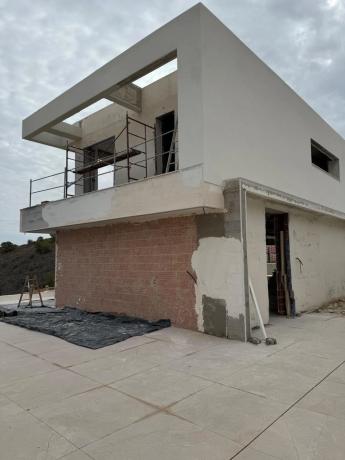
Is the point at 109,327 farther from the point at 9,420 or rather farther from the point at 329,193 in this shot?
the point at 329,193

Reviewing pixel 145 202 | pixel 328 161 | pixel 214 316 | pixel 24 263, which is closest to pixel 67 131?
pixel 145 202

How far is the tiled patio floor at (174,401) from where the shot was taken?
2.91m

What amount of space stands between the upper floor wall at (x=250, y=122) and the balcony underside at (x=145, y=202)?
0.35 metres

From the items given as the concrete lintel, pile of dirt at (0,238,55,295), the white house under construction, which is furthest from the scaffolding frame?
pile of dirt at (0,238,55,295)

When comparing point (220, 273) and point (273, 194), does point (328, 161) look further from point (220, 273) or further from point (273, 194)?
point (220, 273)

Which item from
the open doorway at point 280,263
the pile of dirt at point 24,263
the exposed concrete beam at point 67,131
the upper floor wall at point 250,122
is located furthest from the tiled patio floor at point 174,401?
the pile of dirt at point 24,263

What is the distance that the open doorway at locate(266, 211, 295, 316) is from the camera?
9.13 meters

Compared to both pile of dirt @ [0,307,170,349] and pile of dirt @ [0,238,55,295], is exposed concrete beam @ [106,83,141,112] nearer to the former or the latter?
pile of dirt @ [0,307,170,349]

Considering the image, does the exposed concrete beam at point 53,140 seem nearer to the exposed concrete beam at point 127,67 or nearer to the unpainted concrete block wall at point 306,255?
the exposed concrete beam at point 127,67

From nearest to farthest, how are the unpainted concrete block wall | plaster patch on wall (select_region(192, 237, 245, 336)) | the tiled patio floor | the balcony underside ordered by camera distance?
the tiled patio floor, the balcony underside, plaster patch on wall (select_region(192, 237, 245, 336)), the unpainted concrete block wall

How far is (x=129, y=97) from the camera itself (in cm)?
990

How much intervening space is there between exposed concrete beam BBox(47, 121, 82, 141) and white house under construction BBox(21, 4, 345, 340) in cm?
4

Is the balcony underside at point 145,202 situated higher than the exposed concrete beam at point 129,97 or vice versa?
the exposed concrete beam at point 129,97

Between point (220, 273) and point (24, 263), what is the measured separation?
4326cm
